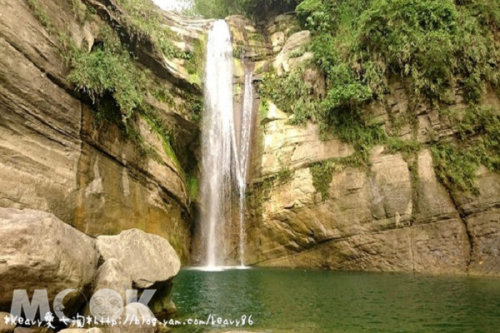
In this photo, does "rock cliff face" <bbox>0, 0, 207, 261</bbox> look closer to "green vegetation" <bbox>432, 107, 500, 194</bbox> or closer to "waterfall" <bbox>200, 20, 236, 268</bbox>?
"waterfall" <bbox>200, 20, 236, 268</bbox>

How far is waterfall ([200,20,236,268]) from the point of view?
15773 mm

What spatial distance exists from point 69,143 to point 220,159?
7.99 meters

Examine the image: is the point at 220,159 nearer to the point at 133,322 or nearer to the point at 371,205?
the point at 371,205

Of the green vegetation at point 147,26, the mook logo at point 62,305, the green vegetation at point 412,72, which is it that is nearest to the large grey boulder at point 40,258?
the mook logo at point 62,305

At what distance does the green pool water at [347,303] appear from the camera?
540 centimetres

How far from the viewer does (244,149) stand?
1634 centimetres

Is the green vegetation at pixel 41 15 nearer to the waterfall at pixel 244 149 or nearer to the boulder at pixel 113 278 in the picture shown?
the boulder at pixel 113 278

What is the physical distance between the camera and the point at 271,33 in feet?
68.2

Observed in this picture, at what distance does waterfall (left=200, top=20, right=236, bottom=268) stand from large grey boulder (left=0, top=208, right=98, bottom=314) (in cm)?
1071

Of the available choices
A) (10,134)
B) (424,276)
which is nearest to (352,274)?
(424,276)

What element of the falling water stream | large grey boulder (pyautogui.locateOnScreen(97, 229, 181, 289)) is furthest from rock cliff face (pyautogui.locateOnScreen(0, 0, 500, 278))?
large grey boulder (pyautogui.locateOnScreen(97, 229, 181, 289))

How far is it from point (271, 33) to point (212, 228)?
39.5 feet

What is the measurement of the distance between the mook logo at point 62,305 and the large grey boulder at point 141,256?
0.32 meters

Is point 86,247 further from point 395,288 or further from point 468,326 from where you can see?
point 395,288
